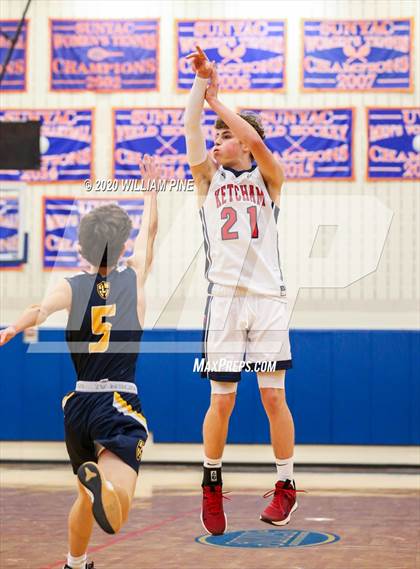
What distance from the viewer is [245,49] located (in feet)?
40.9

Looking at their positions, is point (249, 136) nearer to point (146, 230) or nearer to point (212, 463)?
point (146, 230)

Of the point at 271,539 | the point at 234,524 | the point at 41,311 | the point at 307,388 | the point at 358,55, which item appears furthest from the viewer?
the point at 358,55

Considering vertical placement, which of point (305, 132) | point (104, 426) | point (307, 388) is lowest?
point (307, 388)

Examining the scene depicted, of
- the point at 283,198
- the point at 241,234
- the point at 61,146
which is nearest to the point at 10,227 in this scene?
the point at 61,146

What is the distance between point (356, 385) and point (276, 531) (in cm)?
391

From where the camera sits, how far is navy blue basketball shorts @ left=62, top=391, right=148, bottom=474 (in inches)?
201

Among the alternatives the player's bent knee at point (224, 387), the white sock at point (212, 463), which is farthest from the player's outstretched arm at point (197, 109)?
the white sock at point (212, 463)

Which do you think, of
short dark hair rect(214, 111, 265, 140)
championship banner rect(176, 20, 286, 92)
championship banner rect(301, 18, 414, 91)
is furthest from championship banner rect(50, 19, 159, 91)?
short dark hair rect(214, 111, 265, 140)

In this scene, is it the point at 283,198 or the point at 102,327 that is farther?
the point at 283,198

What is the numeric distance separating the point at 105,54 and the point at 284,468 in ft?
26.3

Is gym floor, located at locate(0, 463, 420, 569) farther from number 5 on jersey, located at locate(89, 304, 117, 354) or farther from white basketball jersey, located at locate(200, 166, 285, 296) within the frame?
white basketball jersey, located at locate(200, 166, 285, 296)

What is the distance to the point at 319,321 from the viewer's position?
12523mm

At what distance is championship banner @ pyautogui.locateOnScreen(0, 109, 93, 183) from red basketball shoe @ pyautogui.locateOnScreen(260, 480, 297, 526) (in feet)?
25.5

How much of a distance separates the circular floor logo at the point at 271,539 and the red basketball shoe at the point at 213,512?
252cm
